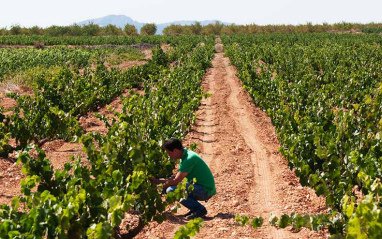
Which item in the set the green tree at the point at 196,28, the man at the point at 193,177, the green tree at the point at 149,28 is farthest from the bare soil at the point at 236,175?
the green tree at the point at 196,28

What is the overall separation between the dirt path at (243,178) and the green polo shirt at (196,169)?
1.82 ft

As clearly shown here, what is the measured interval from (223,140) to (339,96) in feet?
12.5

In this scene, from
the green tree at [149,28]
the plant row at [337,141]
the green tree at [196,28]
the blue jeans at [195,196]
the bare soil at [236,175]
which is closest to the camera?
the plant row at [337,141]

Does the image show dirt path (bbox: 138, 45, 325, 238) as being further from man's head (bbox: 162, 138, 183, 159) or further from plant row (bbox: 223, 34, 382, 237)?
man's head (bbox: 162, 138, 183, 159)

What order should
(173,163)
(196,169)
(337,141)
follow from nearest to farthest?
(196,169)
(337,141)
(173,163)

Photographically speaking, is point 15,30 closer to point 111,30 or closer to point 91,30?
point 91,30

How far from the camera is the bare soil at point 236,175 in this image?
6.05 metres

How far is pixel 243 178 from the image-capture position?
27.7ft

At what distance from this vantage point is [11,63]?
83.3 ft

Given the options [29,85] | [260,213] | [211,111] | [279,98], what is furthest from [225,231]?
[29,85]

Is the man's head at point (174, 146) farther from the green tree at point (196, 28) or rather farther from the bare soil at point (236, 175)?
the green tree at point (196, 28)

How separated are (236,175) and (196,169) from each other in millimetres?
2541

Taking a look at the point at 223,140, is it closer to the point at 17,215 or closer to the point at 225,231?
the point at 225,231

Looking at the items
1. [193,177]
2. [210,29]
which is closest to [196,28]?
[210,29]
